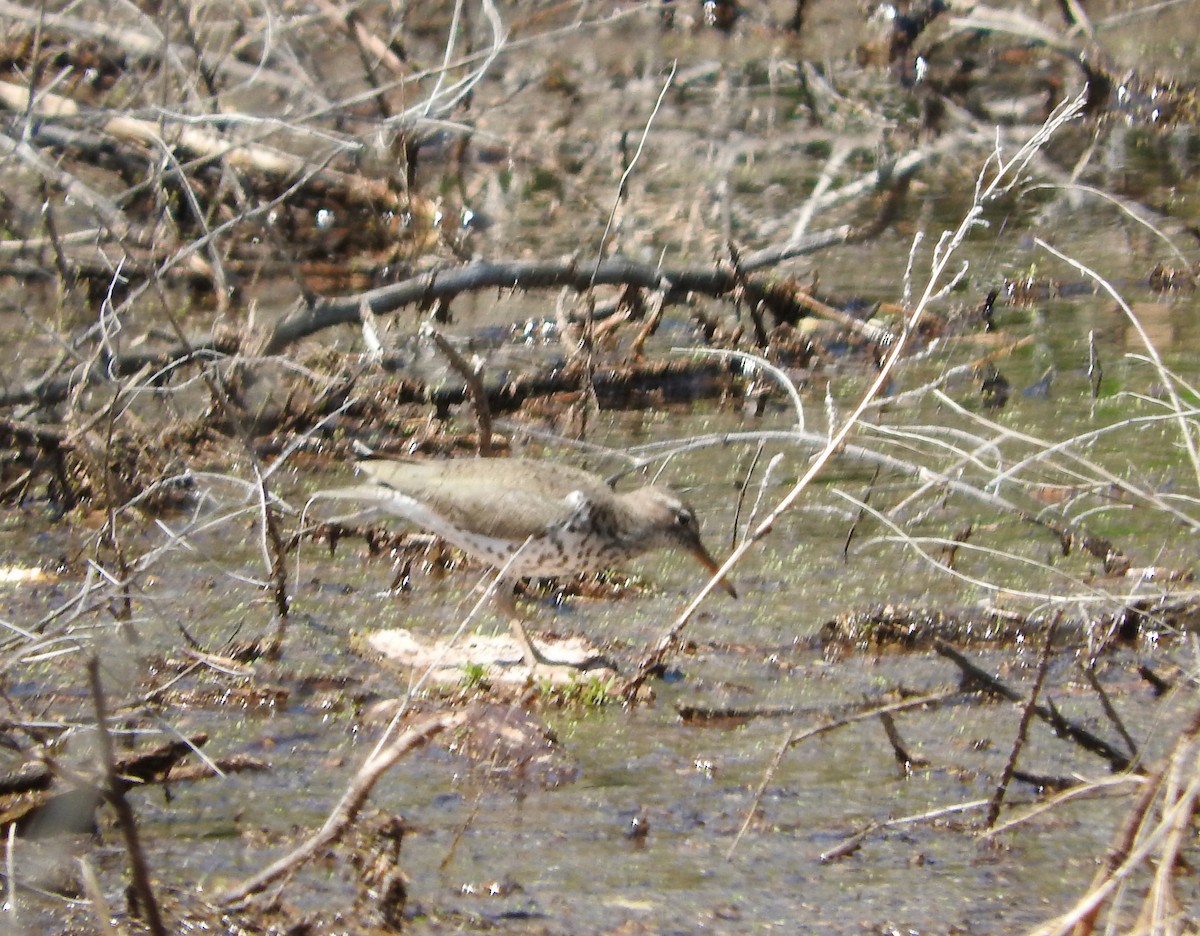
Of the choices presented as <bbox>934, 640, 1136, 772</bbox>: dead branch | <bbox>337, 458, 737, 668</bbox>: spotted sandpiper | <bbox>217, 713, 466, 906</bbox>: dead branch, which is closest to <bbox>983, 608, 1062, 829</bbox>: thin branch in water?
<bbox>934, 640, 1136, 772</bbox>: dead branch

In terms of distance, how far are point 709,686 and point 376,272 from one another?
5506mm

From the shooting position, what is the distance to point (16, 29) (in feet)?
36.4

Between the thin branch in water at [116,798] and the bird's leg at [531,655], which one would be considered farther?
the bird's leg at [531,655]

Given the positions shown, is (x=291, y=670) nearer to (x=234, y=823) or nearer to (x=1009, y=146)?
(x=234, y=823)

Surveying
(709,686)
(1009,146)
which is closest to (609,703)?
(709,686)

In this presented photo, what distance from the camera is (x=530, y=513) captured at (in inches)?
232

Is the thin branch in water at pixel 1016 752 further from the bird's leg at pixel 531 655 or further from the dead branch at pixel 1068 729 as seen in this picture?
the bird's leg at pixel 531 655

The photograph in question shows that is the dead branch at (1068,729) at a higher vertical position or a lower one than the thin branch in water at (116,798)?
lower

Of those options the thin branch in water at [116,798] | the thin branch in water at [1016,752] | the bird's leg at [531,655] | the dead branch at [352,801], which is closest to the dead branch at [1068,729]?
the thin branch in water at [1016,752]

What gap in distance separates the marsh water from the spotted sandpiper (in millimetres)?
297

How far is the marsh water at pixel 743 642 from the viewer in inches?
167

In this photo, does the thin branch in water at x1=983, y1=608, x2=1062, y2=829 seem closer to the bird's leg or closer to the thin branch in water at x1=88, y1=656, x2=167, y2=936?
the bird's leg

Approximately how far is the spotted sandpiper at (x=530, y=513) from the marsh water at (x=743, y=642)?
30cm

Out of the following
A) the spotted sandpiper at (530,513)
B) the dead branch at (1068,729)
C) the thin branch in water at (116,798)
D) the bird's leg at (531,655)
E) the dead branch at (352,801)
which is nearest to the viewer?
the thin branch in water at (116,798)
